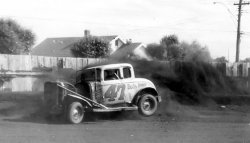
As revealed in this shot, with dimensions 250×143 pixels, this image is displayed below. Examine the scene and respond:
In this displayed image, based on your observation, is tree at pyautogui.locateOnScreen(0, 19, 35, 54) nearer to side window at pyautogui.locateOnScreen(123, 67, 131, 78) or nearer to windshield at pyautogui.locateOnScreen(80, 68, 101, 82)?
windshield at pyautogui.locateOnScreen(80, 68, 101, 82)

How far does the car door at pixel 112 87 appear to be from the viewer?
16.1 metres

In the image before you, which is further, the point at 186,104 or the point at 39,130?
the point at 186,104

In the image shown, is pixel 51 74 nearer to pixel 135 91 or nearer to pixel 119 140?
pixel 135 91

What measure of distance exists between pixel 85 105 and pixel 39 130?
9.31ft

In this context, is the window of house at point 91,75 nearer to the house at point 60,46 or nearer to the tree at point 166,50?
the tree at point 166,50

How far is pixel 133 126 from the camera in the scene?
47.1 feet

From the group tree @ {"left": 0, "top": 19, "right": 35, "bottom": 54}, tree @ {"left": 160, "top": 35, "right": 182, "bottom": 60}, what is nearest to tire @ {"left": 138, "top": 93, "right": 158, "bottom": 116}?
tree @ {"left": 160, "top": 35, "right": 182, "bottom": 60}

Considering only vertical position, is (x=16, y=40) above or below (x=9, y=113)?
above

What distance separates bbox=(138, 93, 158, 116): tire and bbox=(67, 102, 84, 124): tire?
98.5 inches

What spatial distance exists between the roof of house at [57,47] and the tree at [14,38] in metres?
10.6

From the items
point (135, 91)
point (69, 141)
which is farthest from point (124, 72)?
point (69, 141)

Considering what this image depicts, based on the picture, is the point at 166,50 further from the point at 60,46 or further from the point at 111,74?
the point at 60,46

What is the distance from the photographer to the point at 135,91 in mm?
16766

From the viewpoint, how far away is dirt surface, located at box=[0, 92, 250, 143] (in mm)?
11516
